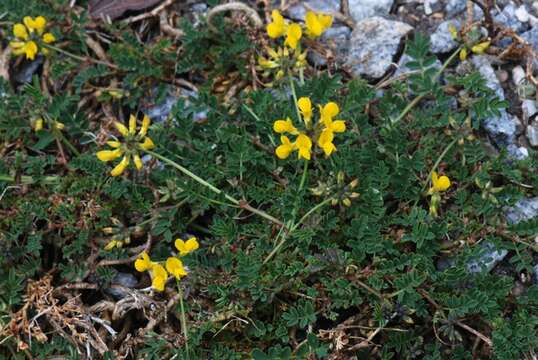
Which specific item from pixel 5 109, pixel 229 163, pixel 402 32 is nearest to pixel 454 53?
pixel 402 32

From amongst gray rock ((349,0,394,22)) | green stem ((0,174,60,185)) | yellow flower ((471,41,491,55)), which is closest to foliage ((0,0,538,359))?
green stem ((0,174,60,185))

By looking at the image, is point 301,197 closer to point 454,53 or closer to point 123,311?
point 123,311

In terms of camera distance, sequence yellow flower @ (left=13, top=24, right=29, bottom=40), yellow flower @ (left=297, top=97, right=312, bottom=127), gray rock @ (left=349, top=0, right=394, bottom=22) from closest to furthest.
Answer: yellow flower @ (left=297, top=97, right=312, bottom=127) → yellow flower @ (left=13, top=24, right=29, bottom=40) → gray rock @ (left=349, top=0, right=394, bottom=22)

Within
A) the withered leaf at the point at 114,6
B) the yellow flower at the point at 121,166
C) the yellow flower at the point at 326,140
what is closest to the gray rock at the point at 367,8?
the withered leaf at the point at 114,6

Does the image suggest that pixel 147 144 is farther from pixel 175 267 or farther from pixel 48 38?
pixel 48 38

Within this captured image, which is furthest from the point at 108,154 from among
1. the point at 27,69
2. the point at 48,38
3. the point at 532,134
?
the point at 532,134

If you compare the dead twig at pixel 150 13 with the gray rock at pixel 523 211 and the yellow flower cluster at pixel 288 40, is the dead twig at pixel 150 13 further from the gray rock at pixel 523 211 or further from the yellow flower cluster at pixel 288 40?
the gray rock at pixel 523 211

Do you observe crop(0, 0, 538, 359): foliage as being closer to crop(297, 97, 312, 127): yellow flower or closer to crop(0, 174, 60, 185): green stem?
crop(0, 174, 60, 185): green stem
